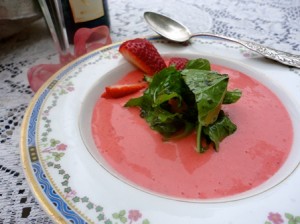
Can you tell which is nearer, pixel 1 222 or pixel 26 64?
pixel 1 222

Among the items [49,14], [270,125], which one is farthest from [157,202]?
[49,14]

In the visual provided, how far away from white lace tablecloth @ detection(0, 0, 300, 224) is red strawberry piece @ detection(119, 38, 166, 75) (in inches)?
10.5

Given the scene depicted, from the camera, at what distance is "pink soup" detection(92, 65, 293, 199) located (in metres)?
0.53

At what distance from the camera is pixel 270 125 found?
65 centimetres

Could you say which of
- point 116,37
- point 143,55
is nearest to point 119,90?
point 143,55

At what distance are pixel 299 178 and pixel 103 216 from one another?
314 millimetres

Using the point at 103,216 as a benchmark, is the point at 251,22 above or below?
below

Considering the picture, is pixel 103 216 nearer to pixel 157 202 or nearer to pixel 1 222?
pixel 157 202

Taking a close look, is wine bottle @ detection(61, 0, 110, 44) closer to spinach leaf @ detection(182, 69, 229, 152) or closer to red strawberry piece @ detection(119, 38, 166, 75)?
red strawberry piece @ detection(119, 38, 166, 75)

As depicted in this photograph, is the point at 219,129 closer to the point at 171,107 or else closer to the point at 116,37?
the point at 171,107

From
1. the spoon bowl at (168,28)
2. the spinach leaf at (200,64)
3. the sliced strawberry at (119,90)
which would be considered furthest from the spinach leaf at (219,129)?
the spoon bowl at (168,28)

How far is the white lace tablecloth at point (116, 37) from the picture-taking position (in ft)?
2.00

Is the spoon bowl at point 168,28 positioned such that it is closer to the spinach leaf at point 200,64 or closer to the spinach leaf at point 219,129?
the spinach leaf at point 200,64

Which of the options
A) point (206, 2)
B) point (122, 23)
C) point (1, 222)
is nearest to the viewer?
point (1, 222)
